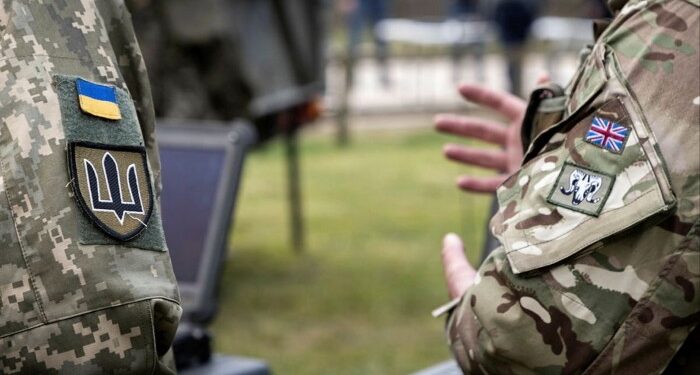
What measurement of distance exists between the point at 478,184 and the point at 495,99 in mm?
188

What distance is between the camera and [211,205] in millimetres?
3656

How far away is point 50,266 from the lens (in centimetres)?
159

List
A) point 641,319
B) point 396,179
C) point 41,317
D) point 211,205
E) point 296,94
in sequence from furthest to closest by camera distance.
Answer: point 396,179 < point 296,94 < point 211,205 < point 641,319 < point 41,317

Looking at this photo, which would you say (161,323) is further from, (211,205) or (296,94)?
(296,94)

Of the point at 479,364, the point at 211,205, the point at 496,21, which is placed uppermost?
the point at 479,364

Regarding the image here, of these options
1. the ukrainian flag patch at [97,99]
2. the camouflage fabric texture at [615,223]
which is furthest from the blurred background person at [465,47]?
the ukrainian flag patch at [97,99]

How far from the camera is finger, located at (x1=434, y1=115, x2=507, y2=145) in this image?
2.65 meters

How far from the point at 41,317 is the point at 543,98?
951 millimetres

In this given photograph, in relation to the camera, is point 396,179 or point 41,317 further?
point 396,179

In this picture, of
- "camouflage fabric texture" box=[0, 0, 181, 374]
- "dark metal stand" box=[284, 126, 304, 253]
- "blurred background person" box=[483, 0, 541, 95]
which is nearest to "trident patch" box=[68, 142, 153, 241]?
"camouflage fabric texture" box=[0, 0, 181, 374]

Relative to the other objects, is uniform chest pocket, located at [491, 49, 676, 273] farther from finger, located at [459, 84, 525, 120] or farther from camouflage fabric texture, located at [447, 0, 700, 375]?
finger, located at [459, 84, 525, 120]

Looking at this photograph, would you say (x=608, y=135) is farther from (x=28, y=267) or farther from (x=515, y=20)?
(x=515, y=20)

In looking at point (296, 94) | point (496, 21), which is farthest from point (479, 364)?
point (496, 21)

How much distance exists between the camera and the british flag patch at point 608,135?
73.9 inches
